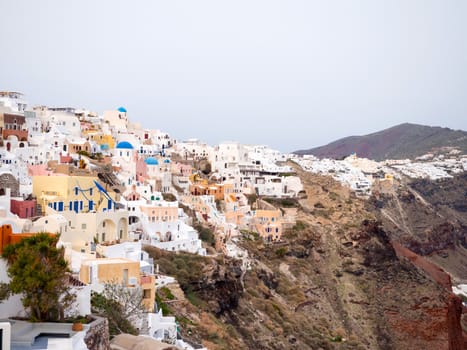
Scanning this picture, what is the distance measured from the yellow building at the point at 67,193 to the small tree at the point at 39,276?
15444 mm

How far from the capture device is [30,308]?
15.2 m

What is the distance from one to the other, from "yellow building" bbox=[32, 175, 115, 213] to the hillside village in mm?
51

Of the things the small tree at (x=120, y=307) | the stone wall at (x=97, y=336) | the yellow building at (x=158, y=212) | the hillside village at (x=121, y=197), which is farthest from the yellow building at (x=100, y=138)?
the stone wall at (x=97, y=336)

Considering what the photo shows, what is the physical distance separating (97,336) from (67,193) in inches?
673

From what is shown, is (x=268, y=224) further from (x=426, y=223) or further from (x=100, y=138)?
(x=426, y=223)

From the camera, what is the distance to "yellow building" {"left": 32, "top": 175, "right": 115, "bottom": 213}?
30500mm

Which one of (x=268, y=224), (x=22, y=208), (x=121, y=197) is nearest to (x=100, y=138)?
(x=268, y=224)

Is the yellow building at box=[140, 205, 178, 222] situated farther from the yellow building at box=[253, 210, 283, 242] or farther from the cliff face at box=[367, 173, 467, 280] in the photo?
the cliff face at box=[367, 173, 467, 280]

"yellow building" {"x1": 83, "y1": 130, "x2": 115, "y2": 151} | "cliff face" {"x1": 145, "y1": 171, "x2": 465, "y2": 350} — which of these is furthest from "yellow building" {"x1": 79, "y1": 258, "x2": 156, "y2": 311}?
"yellow building" {"x1": 83, "y1": 130, "x2": 115, "y2": 151}

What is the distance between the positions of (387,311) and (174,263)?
77.8ft

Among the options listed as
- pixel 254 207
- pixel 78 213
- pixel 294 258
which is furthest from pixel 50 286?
pixel 254 207

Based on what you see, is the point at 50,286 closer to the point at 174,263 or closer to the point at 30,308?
the point at 30,308

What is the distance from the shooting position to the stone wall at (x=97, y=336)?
1399cm

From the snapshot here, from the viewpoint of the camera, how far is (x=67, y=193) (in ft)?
101
